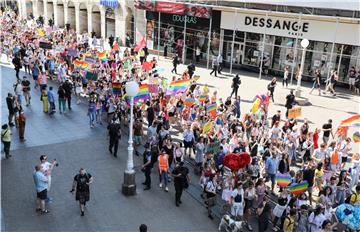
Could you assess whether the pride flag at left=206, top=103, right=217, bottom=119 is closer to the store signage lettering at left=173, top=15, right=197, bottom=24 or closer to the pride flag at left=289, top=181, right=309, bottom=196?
the pride flag at left=289, top=181, right=309, bottom=196

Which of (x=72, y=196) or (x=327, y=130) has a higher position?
(x=327, y=130)

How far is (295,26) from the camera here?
26734 millimetres

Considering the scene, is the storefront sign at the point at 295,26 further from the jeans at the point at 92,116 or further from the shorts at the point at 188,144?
the jeans at the point at 92,116

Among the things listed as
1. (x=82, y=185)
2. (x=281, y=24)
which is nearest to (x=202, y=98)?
(x=82, y=185)

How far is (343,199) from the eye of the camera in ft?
37.5

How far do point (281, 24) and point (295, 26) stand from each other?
3.39ft

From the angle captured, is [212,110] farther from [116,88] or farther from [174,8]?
[174,8]

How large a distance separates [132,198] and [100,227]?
1.69 metres

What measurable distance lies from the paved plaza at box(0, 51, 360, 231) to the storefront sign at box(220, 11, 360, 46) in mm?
7050

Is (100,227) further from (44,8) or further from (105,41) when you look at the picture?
(44,8)

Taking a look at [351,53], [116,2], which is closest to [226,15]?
[351,53]

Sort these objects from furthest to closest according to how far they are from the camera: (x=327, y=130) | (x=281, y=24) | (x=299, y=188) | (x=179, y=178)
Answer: (x=281, y=24) < (x=327, y=130) < (x=179, y=178) < (x=299, y=188)

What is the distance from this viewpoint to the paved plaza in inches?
427

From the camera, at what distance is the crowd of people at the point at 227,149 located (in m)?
10.8
